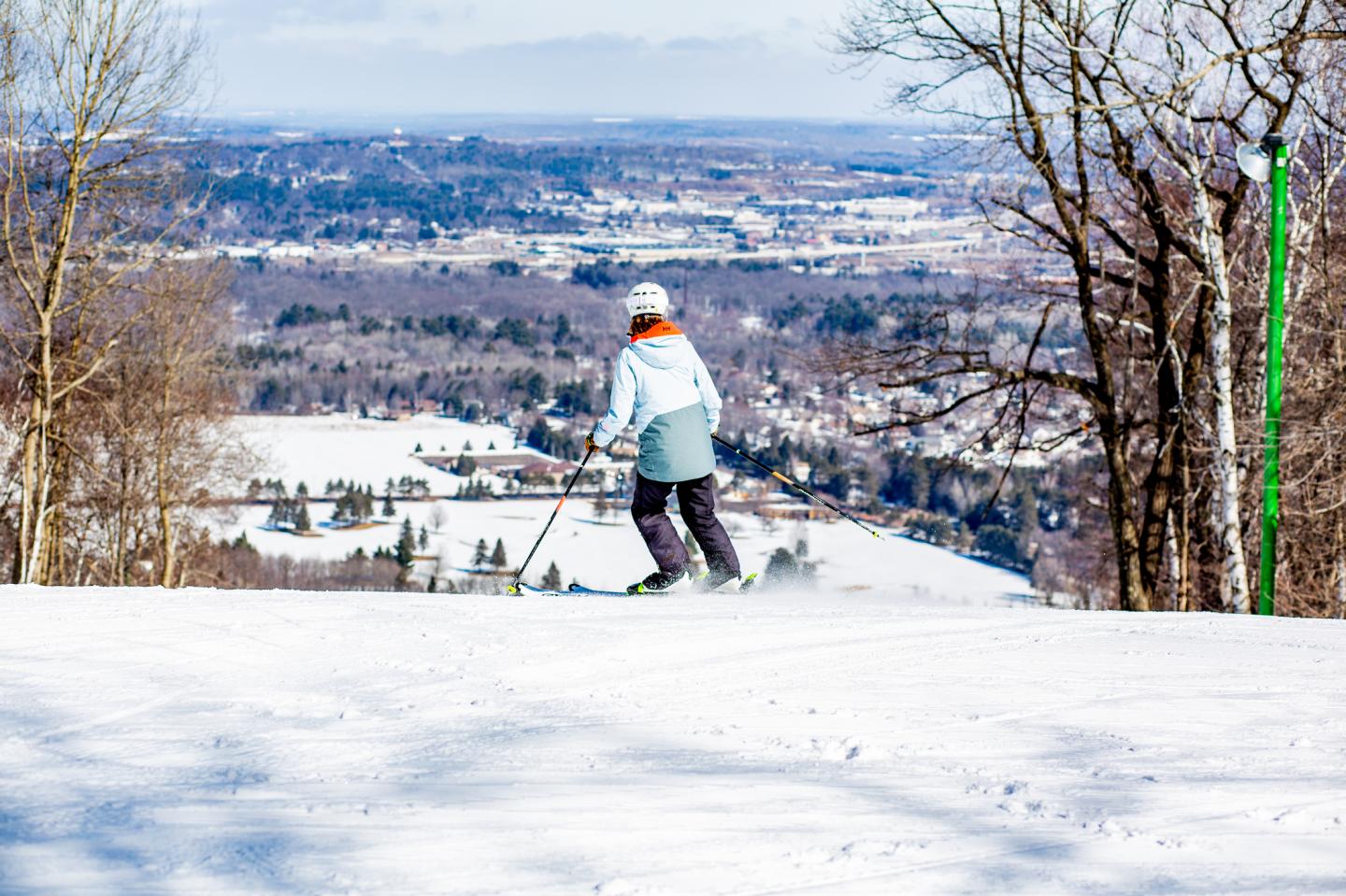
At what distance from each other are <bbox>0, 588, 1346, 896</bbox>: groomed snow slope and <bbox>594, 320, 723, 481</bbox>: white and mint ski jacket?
61.1 inches

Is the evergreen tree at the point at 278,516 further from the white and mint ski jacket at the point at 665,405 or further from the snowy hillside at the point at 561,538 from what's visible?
the white and mint ski jacket at the point at 665,405

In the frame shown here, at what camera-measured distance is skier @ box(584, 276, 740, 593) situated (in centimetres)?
784

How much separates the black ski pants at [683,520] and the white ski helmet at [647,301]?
99 centimetres

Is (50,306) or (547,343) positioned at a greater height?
(50,306)

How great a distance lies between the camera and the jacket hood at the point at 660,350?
783 cm

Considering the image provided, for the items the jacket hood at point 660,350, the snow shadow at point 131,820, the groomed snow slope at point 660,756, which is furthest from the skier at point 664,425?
the snow shadow at point 131,820

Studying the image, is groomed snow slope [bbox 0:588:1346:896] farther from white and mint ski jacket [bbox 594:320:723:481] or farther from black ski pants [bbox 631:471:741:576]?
black ski pants [bbox 631:471:741:576]

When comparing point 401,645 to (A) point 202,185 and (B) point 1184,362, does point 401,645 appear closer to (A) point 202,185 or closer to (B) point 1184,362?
(B) point 1184,362

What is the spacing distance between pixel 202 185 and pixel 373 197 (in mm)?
97417

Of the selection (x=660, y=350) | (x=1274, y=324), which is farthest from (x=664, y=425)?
(x=1274, y=324)

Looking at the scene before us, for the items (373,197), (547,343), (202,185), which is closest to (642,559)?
(202,185)

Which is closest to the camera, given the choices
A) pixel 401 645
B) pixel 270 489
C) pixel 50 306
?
pixel 401 645

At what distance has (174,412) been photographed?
91.5ft

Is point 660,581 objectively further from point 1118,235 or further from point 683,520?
point 1118,235
